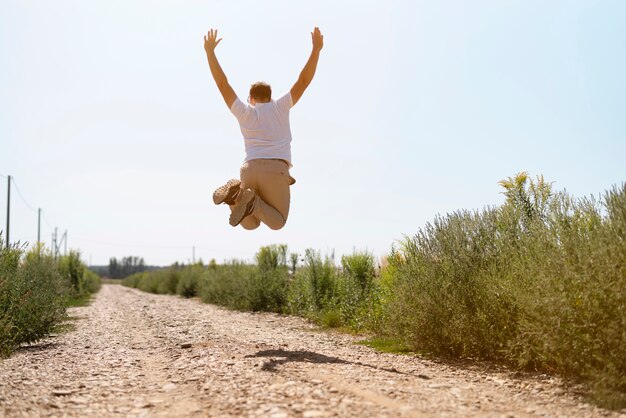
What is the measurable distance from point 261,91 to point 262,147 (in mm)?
680

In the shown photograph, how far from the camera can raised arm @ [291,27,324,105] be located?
6.87 m

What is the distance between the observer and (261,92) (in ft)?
22.6

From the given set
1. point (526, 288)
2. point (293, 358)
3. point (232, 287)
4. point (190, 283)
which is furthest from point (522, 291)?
point (190, 283)

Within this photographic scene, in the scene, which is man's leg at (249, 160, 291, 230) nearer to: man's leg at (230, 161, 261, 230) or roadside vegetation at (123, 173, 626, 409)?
man's leg at (230, 161, 261, 230)

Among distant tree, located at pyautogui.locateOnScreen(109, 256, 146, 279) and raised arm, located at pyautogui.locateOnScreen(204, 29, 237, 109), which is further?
distant tree, located at pyautogui.locateOnScreen(109, 256, 146, 279)

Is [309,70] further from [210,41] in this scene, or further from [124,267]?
[124,267]

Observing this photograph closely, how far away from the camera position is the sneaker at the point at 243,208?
6.67 metres

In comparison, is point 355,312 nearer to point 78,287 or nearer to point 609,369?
point 609,369

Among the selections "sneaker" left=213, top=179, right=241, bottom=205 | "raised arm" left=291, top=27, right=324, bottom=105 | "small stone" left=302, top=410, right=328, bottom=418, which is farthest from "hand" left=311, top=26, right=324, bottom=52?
"small stone" left=302, top=410, right=328, bottom=418

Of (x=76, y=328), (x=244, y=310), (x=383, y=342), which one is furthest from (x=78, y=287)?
(x=383, y=342)

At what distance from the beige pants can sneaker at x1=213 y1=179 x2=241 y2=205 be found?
6.0 inches

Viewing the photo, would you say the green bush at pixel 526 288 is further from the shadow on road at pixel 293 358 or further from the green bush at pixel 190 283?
the green bush at pixel 190 283

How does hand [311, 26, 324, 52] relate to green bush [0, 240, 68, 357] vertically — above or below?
above

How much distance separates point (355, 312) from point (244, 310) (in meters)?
6.76
